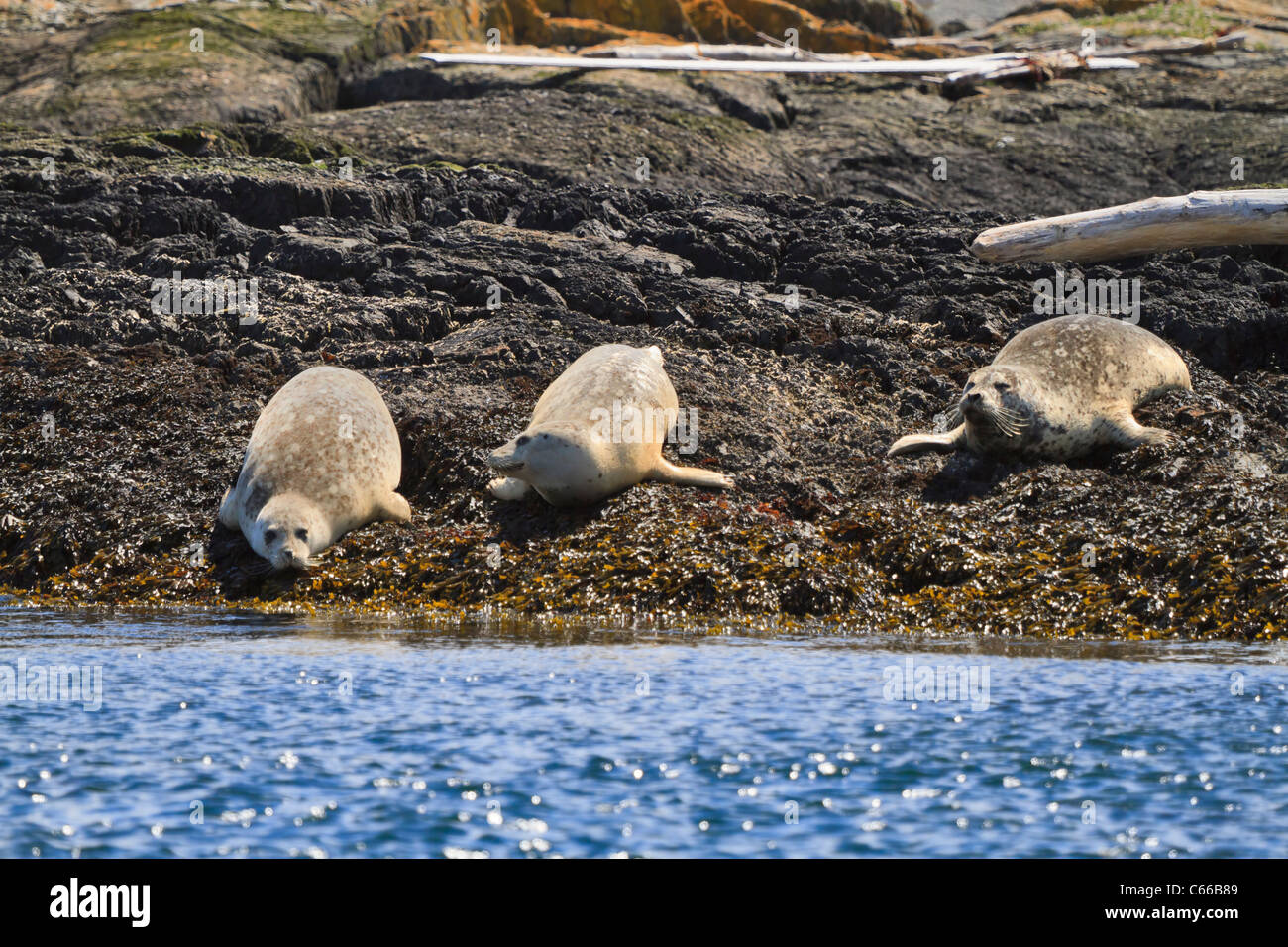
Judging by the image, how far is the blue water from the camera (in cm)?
407

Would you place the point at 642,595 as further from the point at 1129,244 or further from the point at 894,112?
the point at 894,112

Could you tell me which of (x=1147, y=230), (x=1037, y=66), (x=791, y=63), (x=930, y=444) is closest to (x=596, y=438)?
(x=930, y=444)

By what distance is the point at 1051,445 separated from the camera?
984 cm

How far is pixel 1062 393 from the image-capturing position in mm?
9977

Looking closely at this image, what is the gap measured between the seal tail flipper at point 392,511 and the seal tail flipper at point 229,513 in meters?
0.96

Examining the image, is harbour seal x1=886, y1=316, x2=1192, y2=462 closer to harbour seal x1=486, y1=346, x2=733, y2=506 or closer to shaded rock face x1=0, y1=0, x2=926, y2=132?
harbour seal x1=486, y1=346, x2=733, y2=506

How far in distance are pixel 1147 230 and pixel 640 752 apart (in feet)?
34.0

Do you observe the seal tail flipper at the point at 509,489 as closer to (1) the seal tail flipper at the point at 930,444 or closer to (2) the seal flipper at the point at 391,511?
(2) the seal flipper at the point at 391,511

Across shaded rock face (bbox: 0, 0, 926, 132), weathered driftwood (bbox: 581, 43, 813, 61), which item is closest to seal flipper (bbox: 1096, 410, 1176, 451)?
shaded rock face (bbox: 0, 0, 926, 132)

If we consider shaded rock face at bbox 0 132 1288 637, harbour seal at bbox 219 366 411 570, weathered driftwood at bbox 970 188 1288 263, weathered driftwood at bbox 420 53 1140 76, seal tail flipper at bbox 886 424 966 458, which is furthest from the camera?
weathered driftwood at bbox 420 53 1140 76

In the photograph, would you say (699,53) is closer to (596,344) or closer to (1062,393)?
(596,344)

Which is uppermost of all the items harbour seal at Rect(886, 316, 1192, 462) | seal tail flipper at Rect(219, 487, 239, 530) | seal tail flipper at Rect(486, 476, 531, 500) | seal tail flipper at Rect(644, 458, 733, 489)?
harbour seal at Rect(886, 316, 1192, 462)
